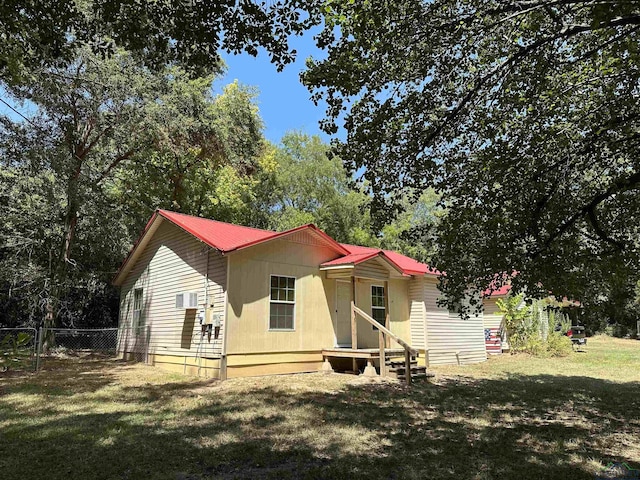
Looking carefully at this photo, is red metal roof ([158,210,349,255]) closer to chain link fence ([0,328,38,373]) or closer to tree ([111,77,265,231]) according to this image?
chain link fence ([0,328,38,373])

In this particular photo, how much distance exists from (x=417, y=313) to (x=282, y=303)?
5.25 m

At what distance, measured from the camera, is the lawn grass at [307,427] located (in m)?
4.67

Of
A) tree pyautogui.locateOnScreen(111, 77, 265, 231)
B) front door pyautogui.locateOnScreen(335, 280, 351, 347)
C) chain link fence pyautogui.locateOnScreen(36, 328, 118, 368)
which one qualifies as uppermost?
tree pyautogui.locateOnScreen(111, 77, 265, 231)

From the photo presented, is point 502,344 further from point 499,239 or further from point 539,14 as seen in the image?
point 539,14

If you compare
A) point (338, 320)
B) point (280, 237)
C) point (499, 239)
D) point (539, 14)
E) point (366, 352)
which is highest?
point (539, 14)

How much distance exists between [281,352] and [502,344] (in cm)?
1154

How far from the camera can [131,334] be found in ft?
48.5

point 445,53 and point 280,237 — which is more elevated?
point 445,53

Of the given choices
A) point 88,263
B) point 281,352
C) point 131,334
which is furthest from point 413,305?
point 88,263

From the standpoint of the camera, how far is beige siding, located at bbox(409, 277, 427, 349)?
14.6 m

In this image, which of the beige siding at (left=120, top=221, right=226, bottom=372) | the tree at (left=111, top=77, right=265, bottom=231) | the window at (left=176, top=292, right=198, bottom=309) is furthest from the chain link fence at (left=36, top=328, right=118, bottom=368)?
the tree at (left=111, top=77, right=265, bottom=231)

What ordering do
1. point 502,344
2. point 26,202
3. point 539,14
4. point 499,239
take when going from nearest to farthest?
point 539,14
point 499,239
point 26,202
point 502,344

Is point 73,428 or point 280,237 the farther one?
point 280,237

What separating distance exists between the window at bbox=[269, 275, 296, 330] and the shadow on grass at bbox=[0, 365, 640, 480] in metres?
2.16
